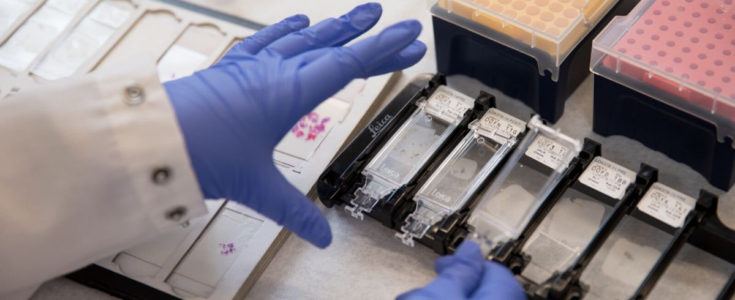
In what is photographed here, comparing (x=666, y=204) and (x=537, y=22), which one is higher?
(x=537, y=22)

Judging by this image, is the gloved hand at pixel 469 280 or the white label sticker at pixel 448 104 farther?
the white label sticker at pixel 448 104

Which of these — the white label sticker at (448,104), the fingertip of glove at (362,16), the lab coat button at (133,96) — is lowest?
the white label sticker at (448,104)

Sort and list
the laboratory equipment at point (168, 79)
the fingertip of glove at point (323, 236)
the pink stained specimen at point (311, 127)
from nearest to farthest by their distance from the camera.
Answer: the fingertip of glove at point (323, 236)
the laboratory equipment at point (168, 79)
the pink stained specimen at point (311, 127)

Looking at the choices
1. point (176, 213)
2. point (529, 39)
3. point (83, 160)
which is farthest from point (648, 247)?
point (83, 160)

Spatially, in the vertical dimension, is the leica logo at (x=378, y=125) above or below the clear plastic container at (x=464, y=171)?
above

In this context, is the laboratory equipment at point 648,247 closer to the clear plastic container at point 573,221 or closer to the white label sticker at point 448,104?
the clear plastic container at point 573,221

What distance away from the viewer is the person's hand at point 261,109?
38.8 inches

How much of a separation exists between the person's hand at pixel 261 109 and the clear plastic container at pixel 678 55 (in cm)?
27

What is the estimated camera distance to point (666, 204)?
1.11 meters

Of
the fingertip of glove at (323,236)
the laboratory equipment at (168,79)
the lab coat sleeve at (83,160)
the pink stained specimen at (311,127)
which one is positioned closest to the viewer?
the lab coat sleeve at (83,160)

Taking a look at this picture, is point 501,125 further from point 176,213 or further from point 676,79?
point 176,213

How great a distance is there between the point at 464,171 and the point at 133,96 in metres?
0.45

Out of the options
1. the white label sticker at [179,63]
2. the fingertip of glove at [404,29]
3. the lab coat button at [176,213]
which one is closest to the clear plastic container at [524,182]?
the fingertip of glove at [404,29]

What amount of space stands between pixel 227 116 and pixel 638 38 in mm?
522
